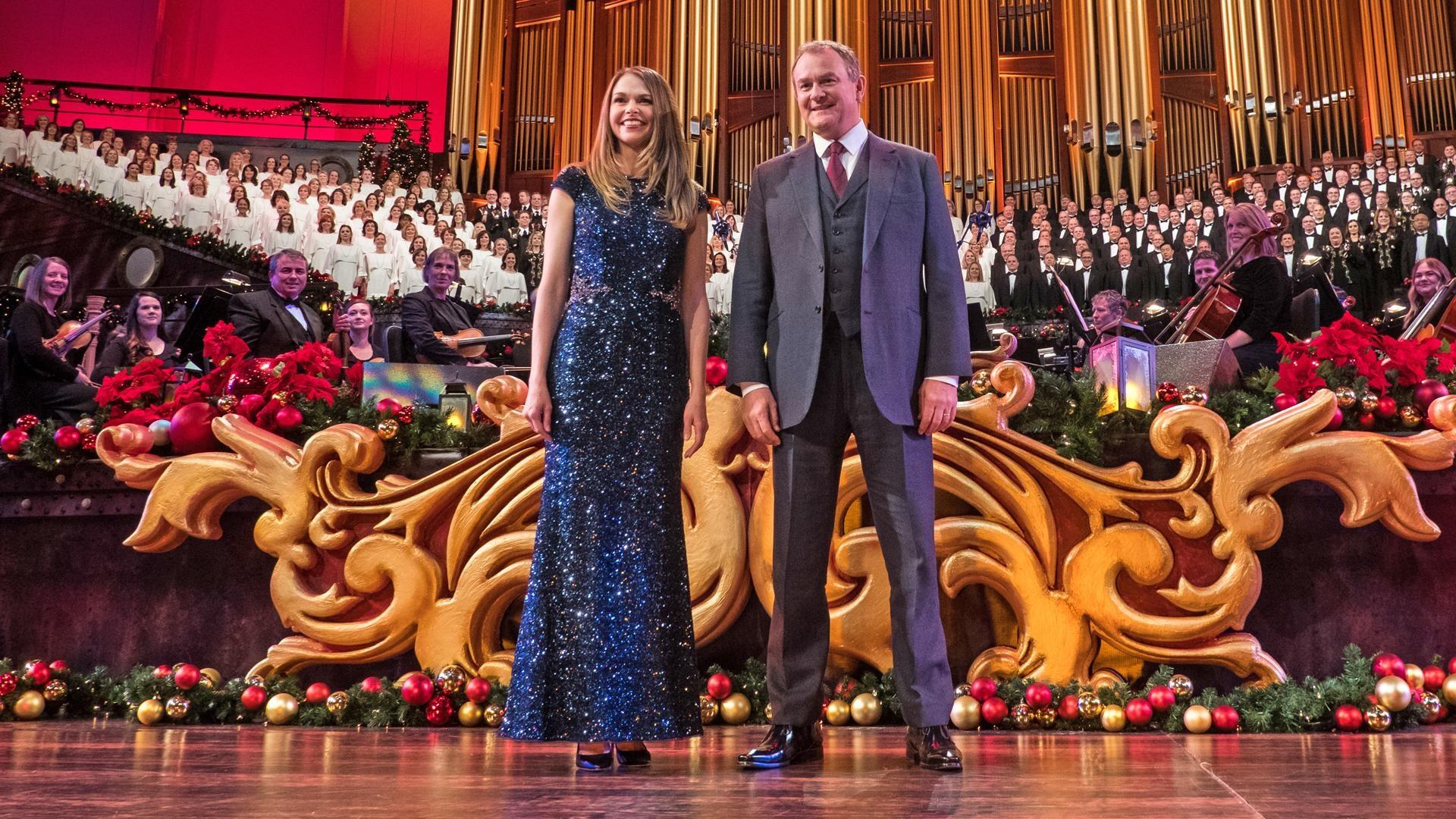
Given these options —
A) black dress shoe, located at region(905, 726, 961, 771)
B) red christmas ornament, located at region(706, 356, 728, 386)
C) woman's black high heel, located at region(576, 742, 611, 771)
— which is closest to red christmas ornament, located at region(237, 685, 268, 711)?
woman's black high heel, located at region(576, 742, 611, 771)

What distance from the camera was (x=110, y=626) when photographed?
316 cm

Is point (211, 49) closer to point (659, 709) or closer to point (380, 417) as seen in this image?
point (380, 417)

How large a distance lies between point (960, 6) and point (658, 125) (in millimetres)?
10803

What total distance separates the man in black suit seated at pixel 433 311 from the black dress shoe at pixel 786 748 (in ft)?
10.1

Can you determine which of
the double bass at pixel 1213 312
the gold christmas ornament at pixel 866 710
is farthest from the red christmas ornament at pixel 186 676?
the double bass at pixel 1213 312

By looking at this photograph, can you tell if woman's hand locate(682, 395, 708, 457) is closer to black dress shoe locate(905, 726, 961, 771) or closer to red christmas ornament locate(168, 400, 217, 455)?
black dress shoe locate(905, 726, 961, 771)

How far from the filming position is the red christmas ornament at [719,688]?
9.02ft

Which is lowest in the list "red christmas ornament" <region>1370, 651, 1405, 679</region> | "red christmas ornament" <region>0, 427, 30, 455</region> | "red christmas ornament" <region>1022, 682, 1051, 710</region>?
"red christmas ornament" <region>1022, 682, 1051, 710</region>

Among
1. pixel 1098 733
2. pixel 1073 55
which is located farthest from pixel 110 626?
pixel 1073 55

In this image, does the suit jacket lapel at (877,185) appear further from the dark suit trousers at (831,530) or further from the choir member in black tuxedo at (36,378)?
the choir member in black tuxedo at (36,378)

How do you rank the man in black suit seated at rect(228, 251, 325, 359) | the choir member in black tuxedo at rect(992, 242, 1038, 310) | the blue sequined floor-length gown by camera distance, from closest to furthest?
the blue sequined floor-length gown
the man in black suit seated at rect(228, 251, 325, 359)
the choir member in black tuxedo at rect(992, 242, 1038, 310)

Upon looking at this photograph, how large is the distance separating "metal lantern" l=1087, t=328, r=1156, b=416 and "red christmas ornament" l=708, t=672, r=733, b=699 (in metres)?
1.18

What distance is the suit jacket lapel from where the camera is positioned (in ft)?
7.10

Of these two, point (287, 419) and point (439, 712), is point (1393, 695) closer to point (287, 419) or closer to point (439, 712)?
point (439, 712)
